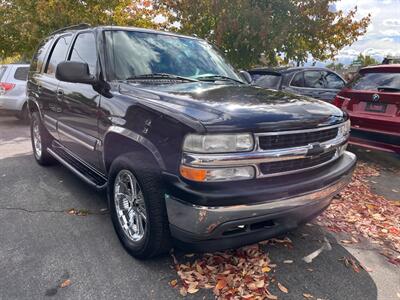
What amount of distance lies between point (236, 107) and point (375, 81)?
4.17 metres

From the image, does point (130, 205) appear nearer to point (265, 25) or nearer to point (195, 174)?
point (195, 174)

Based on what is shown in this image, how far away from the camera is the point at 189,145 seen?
218 cm

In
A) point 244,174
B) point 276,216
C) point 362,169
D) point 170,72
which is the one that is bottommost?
point 362,169

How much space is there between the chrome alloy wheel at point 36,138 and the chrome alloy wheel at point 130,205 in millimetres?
2809

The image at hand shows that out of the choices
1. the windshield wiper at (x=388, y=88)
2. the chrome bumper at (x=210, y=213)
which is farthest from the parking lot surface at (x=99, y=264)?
the windshield wiper at (x=388, y=88)

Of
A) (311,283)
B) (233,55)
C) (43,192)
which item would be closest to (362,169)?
(311,283)

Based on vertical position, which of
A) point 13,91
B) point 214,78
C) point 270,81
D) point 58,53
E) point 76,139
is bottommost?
point 13,91

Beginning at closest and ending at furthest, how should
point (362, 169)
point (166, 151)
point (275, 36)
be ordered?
point (166, 151) < point (362, 169) < point (275, 36)

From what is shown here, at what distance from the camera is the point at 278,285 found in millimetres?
2596

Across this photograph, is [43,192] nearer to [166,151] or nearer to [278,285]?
[166,151]

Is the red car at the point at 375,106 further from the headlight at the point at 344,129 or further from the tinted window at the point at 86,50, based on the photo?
the tinted window at the point at 86,50

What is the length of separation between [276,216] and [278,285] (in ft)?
2.01

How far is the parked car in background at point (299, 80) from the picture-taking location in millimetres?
7152

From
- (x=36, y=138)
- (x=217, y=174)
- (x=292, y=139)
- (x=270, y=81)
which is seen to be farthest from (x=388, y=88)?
(x=36, y=138)
